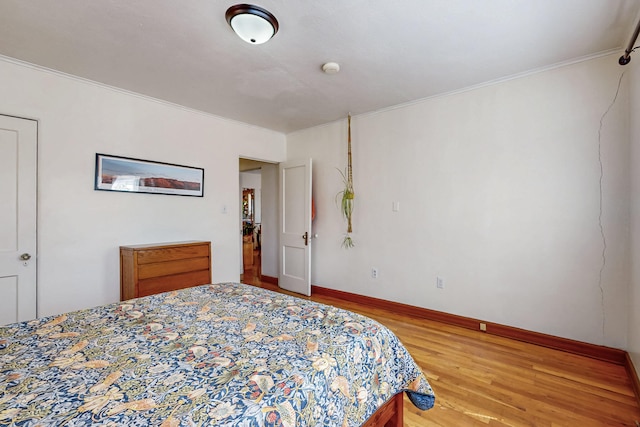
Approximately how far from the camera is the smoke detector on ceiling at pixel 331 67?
254cm

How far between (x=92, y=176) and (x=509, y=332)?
433 centimetres

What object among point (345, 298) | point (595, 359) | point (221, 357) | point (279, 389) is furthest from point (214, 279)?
point (595, 359)

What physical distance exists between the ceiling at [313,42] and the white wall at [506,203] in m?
0.32

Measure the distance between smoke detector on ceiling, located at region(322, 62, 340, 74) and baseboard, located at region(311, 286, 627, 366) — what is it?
8.86ft

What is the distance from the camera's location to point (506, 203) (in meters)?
2.88

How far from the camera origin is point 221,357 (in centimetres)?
110

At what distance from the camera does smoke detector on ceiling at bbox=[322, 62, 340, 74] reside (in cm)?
254

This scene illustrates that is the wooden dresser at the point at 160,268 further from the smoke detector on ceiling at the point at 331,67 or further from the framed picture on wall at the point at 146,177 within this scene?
the smoke detector on ceiling at the point at 331,67

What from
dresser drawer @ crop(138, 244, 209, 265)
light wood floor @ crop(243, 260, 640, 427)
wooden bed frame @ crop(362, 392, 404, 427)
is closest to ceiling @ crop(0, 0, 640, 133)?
dresser drawer @ crop(138, 244, 209, 265)

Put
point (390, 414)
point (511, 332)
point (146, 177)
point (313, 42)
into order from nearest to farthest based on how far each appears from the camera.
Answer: point (390, 414)
point (313, 42)
point (511, 332)
point (146, 177)

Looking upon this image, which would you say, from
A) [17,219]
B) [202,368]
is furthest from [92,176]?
[202,368]

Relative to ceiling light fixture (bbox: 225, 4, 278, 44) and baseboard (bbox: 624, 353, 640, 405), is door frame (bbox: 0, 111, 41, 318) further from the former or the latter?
baseboard (bbox: 624, 353, 640, 405)

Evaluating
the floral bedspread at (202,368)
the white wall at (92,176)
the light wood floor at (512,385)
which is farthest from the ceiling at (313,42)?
the light wood floor at (512,385)

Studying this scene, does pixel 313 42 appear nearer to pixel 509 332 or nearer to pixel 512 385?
pixel 512 385
